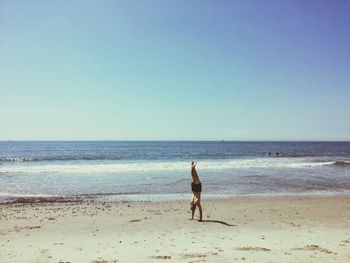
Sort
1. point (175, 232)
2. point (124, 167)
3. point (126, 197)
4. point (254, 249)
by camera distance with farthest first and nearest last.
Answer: point (124, 167)
point (126, 197)
point (175, 232)
point (254, 249)

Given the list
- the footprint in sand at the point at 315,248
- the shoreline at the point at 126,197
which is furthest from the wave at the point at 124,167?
the footprint in sand at the point at 315,248

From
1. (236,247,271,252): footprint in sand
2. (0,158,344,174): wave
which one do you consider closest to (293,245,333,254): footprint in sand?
(236,247,271,252): footprint in sand

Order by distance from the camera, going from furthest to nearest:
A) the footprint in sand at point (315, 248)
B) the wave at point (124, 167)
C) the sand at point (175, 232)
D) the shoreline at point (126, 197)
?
the wave at point (124, 167) → the shoreline at point (126, 197) → the footprint in sand at point (315, 248) → the sand at point (175, 232)

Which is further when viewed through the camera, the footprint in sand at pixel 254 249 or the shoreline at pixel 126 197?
the shoreline at pixel 126 197

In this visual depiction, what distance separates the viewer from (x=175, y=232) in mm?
10906

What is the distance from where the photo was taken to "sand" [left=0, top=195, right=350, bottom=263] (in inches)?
335

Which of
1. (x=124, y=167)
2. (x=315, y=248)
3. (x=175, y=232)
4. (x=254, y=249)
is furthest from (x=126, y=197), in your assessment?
(x=124, y=167)

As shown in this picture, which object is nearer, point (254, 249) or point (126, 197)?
point (254, 249)

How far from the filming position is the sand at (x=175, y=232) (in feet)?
27.9

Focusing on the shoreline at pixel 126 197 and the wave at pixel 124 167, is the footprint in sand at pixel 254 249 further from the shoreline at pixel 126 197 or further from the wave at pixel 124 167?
the wave at pixel 124 167

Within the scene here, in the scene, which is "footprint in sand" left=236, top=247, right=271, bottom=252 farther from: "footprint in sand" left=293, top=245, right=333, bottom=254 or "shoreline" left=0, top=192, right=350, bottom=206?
"shoreline" left=0, top=192, right=350, bottom=206

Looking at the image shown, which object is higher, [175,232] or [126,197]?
[175,232]

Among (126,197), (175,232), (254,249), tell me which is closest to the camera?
(254,249)

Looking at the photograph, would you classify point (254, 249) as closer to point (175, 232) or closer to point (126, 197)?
point (175, 232)
